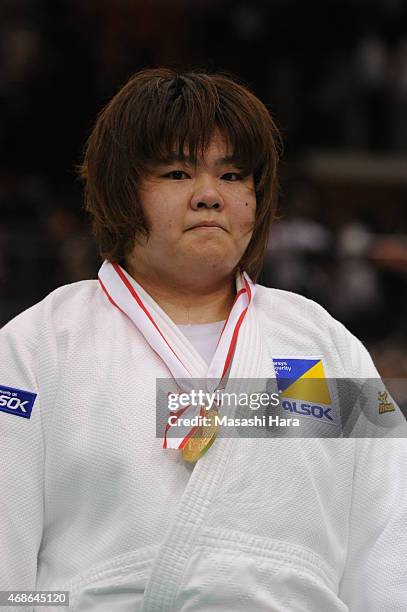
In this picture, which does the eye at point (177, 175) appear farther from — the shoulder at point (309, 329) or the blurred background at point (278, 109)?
the blurred background at point (278, 109)

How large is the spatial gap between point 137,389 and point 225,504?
0.87ft

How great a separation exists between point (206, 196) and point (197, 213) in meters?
0.04

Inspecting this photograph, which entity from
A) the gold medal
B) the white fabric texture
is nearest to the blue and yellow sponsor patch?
the white fabric texture

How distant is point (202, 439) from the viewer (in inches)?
76.2

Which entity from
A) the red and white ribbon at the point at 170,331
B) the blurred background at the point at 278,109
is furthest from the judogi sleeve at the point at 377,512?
the blurred background at the point at 278,109

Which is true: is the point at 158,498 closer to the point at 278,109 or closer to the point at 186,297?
the point at 186,297

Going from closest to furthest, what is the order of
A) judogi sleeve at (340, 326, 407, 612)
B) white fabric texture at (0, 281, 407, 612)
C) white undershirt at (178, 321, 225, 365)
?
white fabric texture at (0, 281, 407, 612)
judogi sleeve at (340, 326, 407, 612)
white undershirt at (178, 321, 225, 365)

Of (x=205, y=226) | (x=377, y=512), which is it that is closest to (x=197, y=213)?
(x=205, y=226)

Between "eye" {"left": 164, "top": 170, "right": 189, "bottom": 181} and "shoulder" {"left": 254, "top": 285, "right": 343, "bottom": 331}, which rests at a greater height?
"eye" {"left": 164, "top": 170, "right": 189, "bottom": 181}

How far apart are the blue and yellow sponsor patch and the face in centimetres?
23

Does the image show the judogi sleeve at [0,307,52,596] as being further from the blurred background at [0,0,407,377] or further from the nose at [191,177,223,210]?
the blurred background at [0,0,407,377]

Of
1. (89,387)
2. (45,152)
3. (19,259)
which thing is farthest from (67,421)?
(45,152)

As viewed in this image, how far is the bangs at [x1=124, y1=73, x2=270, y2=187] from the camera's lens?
2.01 meters

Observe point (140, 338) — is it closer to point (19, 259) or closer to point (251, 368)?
point (251, 368)
